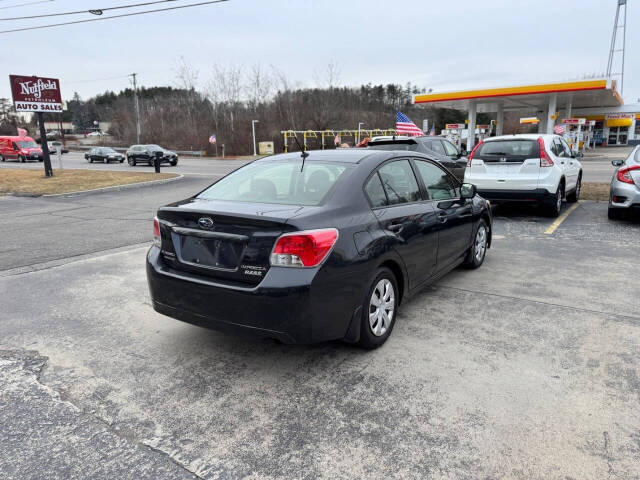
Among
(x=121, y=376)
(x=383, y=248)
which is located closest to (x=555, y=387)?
(x=383, y=248)

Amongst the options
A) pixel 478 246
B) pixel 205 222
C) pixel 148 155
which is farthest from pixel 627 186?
pixel 148 155

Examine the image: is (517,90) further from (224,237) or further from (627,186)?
(224,237)

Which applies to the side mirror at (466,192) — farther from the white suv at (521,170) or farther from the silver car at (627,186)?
the silver car at (627,186)

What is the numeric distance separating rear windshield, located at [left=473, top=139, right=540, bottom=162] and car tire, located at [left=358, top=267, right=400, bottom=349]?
6.39 m

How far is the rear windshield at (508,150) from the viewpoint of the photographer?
352 inches

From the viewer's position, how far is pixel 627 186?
8281 millimetres

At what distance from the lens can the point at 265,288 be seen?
9.95 ft

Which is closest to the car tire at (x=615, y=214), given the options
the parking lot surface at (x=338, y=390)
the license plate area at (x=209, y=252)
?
the parking lot surface at (x=338, y=390)

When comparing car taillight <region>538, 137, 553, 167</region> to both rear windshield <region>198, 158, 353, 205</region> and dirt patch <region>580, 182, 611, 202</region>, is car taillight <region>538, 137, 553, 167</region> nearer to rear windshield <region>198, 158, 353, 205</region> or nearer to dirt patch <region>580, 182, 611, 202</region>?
dirt patch <region>580, 182, 611, 202</region>

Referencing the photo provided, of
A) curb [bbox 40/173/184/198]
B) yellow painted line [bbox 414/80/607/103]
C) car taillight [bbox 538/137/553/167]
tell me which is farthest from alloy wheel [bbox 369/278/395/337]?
yellow painted line [bbox 414/80/607/103]

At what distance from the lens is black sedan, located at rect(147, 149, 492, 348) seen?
10.0 ft

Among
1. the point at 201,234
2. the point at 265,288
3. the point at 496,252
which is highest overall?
the point at 201,234

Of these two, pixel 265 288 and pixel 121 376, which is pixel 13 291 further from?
pixel 265 288

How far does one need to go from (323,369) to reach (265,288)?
34.5 inches
